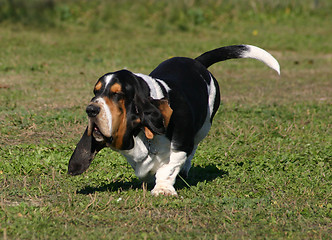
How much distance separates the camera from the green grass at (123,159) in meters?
4.57

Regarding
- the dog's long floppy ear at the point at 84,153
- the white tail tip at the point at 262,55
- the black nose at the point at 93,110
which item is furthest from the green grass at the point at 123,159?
the white tail tip at the point at 262,55

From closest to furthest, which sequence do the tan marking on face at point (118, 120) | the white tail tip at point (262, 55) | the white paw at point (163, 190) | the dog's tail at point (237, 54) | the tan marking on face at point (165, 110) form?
1. the tan marking on face at point (118, 120)
2. the tan marking on face at point (165, 110)
3. the white paw at point (163, 190)
4. the white tail tip at point (262, 55)
5. the dog's tail at point (237, 54)

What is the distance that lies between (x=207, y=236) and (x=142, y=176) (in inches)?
44.6

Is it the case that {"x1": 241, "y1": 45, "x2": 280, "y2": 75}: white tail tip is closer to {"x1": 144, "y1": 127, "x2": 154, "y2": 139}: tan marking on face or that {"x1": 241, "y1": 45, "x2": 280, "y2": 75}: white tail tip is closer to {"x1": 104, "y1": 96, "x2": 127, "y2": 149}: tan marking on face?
{"x1": 144, "y1": 127, "x2": 154, "y2": 139}: tan marking on face

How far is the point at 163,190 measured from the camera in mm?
5195

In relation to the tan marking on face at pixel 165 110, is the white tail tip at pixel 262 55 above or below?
above

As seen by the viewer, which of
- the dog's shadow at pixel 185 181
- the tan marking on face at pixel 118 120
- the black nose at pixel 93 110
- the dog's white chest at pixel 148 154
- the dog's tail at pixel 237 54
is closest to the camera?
the black nose at pixel 93 110

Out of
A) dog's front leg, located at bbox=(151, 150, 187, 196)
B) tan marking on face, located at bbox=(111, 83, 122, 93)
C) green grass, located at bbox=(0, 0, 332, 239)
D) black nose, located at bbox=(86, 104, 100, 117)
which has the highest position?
tan marking on face, located at bbox=(111, 83, 122, 93)

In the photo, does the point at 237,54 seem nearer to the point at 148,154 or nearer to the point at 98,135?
the point at 148,154

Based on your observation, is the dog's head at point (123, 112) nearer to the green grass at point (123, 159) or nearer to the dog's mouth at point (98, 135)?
the dog's mouth at point (98, 135)

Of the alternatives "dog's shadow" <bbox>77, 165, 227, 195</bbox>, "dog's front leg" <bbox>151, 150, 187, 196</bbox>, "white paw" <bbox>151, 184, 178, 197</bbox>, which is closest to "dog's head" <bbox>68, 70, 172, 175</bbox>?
"dog's front leg" <bbox>151, 150, 187, 196</bbox>

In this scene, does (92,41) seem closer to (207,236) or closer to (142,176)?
(142,176)

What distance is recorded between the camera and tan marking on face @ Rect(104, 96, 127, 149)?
455cm

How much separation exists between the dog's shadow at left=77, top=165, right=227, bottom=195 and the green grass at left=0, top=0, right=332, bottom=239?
0.02 m
